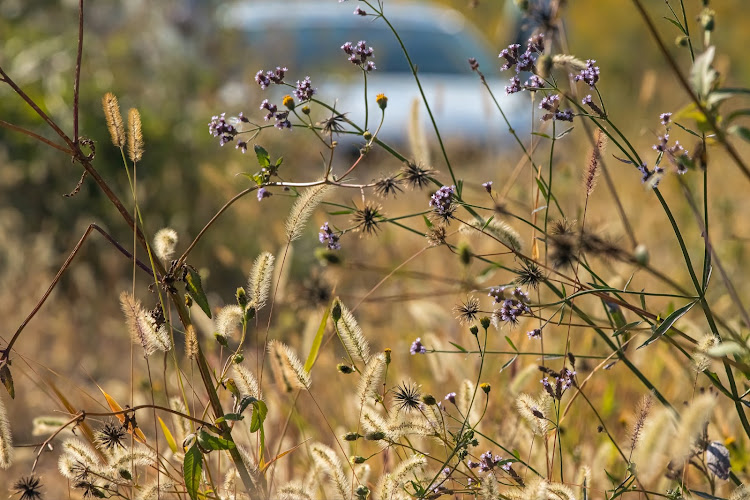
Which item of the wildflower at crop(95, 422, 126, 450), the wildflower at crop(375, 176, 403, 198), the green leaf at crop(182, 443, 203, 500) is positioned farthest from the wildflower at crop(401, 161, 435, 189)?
the wildflower at crop(95, 422, 126, 450)

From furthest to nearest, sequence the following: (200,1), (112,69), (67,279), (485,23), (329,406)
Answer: (485,23), (200,1), (112,69), (67,279), (329,406)

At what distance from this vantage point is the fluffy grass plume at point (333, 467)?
64.0 inches

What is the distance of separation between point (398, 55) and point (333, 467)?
8421 mm

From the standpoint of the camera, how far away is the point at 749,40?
15.9 meters

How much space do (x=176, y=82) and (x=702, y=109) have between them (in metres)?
4.97

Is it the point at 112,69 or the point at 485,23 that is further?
the point at 485,23

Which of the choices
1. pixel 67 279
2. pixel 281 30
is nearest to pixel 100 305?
pixel 67 279

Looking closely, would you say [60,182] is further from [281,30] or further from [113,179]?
[281,30]

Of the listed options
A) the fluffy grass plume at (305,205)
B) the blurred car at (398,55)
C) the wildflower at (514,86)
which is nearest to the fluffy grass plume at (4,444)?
the fluffy grass plume at (305,205)

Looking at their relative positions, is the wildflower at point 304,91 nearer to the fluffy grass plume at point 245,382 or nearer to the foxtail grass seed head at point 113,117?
the foxtail grass seed head at point 113,117

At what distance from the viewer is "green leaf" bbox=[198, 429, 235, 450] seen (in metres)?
1.49

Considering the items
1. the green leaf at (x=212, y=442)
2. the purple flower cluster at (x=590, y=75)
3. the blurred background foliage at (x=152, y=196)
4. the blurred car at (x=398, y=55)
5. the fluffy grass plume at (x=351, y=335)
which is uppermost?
the blurred car at (x=398, y=55)

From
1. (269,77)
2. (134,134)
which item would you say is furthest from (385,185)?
(134,134)

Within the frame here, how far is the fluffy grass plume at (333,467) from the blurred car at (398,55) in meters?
5.02
